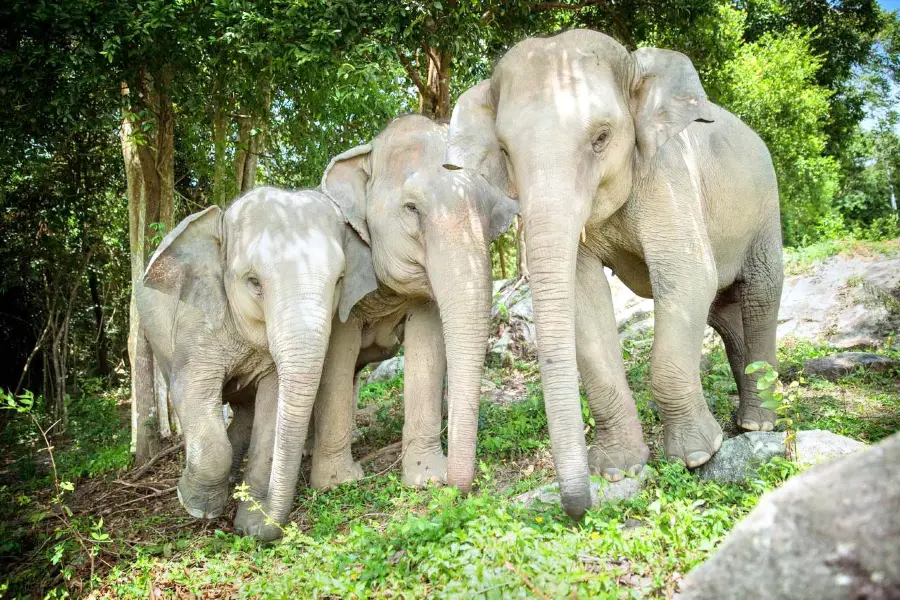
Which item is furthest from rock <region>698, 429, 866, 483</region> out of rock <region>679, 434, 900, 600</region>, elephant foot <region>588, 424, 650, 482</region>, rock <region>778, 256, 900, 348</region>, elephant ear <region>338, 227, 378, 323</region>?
rock <region>778, 256, 900, 348</region>

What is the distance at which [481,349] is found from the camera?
4.91m

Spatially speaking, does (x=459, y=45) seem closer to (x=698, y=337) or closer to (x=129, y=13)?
(x=129, y=13)

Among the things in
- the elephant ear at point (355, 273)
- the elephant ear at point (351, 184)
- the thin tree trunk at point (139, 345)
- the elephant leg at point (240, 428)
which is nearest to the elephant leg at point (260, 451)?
the elephant ear at point (355, 273)

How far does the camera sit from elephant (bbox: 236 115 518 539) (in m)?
4.91

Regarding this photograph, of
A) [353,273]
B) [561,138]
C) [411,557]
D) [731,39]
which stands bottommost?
[411,557]

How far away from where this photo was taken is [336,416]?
5.76 m

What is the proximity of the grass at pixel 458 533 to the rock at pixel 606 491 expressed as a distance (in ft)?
0.25

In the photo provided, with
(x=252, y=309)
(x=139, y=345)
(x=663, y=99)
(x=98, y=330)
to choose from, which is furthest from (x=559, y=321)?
(x=98, y=330)

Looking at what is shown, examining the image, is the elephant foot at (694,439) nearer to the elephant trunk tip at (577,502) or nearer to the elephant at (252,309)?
the elephant trunk tip at (577,502)

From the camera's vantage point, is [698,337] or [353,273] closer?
[698,337]

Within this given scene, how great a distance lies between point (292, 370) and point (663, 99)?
261 cm

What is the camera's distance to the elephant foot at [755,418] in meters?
5.45

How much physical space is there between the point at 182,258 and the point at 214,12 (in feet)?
6.54

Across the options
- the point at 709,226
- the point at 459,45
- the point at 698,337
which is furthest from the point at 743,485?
the point at 459,45
